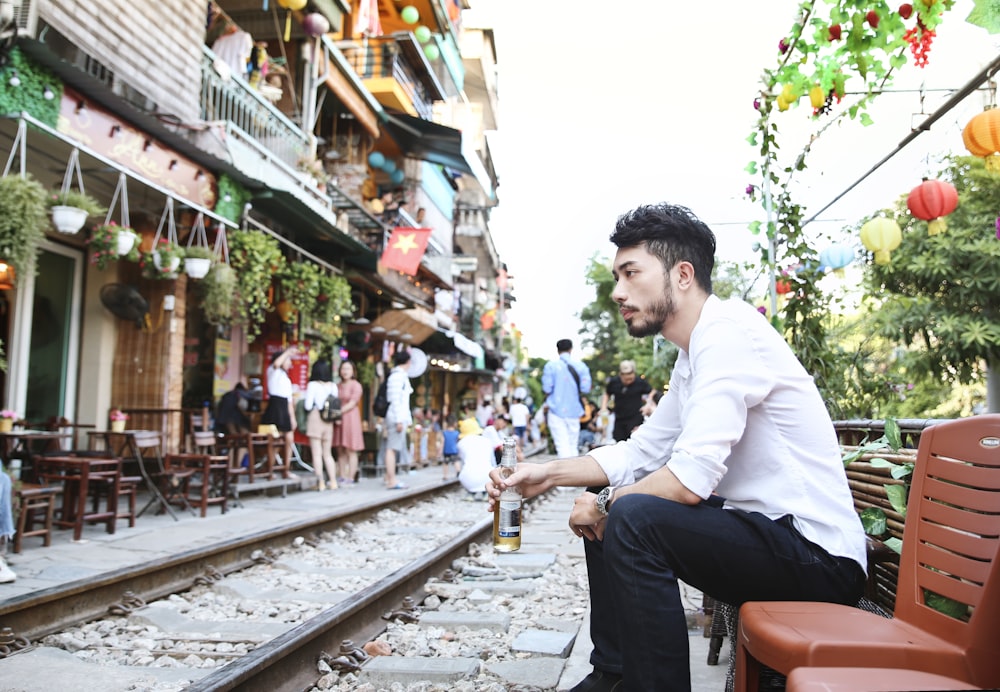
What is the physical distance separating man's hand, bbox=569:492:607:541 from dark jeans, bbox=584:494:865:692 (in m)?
0.25

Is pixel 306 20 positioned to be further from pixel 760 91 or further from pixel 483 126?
pixel 483 126

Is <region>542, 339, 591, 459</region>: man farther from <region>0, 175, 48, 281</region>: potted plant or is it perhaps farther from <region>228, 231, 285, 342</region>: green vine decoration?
<region>0, 175, 48, 281</region>: potted plant

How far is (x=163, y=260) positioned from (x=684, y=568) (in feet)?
29.2

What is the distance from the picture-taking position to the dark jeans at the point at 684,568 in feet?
6.68

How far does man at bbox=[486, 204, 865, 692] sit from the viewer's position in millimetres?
2078

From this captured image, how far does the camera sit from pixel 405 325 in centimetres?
2217

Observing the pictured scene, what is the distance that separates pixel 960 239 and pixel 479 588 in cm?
872

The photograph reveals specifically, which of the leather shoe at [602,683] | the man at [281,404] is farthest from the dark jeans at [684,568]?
the man at [281,404]

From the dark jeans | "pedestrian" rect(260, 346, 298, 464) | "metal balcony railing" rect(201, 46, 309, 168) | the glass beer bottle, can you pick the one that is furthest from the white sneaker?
"metal balcony railing" rect(201, 46, 309, 168)

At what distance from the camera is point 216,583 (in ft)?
18.6

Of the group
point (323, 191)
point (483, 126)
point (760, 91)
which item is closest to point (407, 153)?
point (323, 191)

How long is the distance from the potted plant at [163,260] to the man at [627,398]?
561cm

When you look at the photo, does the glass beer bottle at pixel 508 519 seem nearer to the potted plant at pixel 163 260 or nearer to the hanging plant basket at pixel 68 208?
the hanging plant basket at pixel 68 208

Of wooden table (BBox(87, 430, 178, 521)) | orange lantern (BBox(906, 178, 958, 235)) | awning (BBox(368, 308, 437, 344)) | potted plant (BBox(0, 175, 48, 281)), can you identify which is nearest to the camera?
orange lantern (BBox(906, 178, 958, 235))
